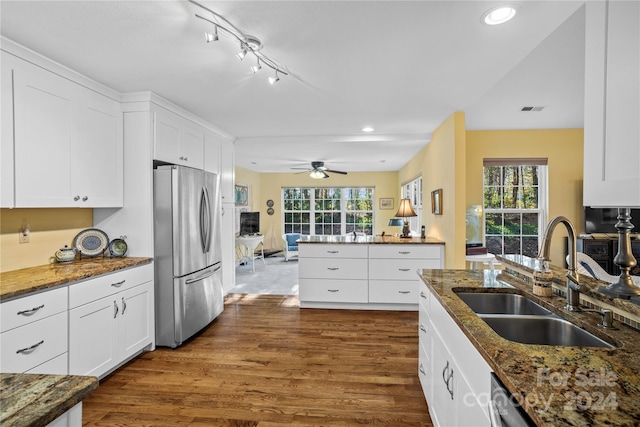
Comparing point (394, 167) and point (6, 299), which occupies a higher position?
point (394, 167)

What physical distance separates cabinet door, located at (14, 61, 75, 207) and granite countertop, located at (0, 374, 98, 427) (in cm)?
179

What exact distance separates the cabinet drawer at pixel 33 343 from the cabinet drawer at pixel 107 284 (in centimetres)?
13

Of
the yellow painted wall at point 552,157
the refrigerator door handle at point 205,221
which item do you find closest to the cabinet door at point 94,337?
the refrigerator door handle at point 205,221

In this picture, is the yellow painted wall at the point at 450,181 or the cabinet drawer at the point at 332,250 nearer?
the yellow painted wall at the point at 450,181

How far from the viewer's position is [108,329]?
→ 7.72 feet

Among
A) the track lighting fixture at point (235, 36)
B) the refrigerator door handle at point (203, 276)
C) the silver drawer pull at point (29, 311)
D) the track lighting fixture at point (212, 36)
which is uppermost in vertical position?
the track lighting fixture at point (235, 36)

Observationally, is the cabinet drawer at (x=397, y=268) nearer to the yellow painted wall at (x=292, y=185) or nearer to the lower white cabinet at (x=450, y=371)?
the lower white cabinet at (x=450, y=371)

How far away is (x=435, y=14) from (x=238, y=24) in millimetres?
1088

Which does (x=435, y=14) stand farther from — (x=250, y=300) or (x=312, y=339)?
(x=250, y=300)

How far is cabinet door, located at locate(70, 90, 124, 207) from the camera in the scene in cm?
244

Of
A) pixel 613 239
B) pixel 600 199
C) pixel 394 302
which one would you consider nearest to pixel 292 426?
pixel 600 199

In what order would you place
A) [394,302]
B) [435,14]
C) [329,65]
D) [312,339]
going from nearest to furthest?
[435,14]
[329,65]
[312,339]
[394,302]

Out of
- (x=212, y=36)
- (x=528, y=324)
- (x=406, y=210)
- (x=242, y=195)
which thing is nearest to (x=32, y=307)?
(x=212, y=36)

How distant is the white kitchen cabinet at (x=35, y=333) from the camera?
1689 millimetres
